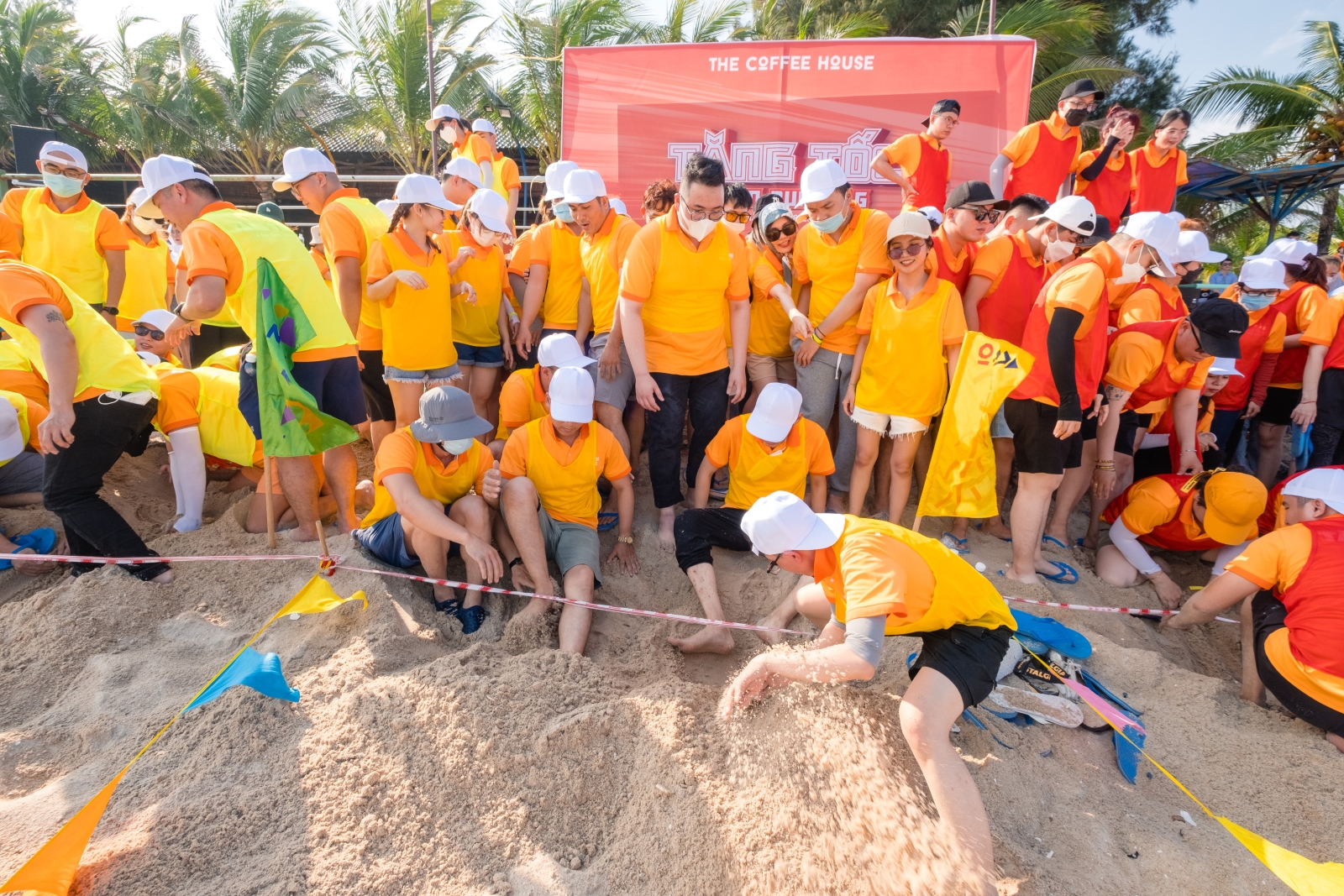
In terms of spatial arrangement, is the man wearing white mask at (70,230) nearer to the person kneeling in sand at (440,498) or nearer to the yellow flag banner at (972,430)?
the person kneeling in sand at (440,498)

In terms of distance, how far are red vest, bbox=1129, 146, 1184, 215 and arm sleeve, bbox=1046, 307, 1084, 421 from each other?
94.3 inches

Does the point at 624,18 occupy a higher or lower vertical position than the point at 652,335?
higher

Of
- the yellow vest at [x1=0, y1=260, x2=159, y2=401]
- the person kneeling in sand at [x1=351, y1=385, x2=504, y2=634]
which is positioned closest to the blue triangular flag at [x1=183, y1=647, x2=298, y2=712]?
the person kneeling in sand at [x1=351, y1=385, x2=504, y2=634]

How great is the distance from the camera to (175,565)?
361cm

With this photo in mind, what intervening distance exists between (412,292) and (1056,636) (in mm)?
3515

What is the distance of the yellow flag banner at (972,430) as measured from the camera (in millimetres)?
3479

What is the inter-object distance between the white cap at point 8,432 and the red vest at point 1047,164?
5.92 metres

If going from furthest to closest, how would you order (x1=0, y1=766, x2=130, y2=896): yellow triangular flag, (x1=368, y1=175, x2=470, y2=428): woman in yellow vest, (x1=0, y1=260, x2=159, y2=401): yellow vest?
(x1=368, y1=175, x2=470, y2=428): woman in yellow vest, (x1=0, y1=260, x2=159, y2=401): yellow vest, (x1=0, y1=766, x2=130, y2=896): yellow triangular flag

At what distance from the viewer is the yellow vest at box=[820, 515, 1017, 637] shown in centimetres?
238

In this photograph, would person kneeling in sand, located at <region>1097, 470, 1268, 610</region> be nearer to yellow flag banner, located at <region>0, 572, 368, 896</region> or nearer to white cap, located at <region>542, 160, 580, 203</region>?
white cap, located at <region>542, 160, 580, 203</region>

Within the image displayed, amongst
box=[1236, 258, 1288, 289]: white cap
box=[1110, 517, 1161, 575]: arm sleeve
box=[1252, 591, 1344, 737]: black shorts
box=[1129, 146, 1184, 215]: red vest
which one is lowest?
box=[1110, 517, 1161, 575]: arm sleeve

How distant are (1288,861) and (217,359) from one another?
214 inches

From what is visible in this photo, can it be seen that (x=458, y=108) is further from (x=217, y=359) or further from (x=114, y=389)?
(x=114, y=389)

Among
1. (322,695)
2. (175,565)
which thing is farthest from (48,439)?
(322,695)
